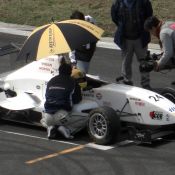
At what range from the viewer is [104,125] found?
29.6 ft

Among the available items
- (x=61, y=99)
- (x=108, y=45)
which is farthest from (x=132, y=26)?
(x=108, y=45)

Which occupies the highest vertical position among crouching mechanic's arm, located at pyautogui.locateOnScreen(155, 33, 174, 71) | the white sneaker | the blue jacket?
the blue jacket

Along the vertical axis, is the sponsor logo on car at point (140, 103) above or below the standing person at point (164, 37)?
below

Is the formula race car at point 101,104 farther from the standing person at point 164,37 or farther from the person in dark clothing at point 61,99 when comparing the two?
the standing person at point 164,37

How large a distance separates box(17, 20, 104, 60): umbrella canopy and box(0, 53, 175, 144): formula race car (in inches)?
23.7

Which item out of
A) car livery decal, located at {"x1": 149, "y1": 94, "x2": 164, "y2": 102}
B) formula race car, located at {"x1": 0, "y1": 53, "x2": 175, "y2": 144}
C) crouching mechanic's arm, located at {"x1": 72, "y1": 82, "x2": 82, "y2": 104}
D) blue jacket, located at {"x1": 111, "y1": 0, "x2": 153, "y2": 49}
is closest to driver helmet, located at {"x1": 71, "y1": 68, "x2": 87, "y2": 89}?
formula race car, located at {"x1": 0, "y1": 53, "x2": 175, "y2": 144}

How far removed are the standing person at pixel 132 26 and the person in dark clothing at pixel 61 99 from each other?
193 centimetres

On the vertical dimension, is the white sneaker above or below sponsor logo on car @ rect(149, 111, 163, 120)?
below

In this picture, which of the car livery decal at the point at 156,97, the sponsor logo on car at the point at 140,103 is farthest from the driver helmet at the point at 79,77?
the car livery decal at the point at 156,97

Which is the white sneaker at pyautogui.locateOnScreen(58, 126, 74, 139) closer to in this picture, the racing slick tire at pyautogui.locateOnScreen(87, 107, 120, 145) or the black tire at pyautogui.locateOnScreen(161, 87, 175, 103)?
the racing slick tire at pyautogui.locateOnScreen(87, 107, 120, 145)

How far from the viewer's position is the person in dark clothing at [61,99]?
371 inches

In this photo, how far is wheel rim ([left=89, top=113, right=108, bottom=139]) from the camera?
8.98 m

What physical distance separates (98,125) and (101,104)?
525mm

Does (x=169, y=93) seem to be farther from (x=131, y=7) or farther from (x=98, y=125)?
(x=131, y=7)
